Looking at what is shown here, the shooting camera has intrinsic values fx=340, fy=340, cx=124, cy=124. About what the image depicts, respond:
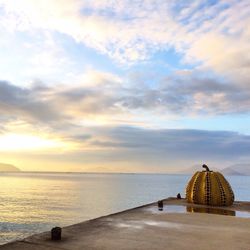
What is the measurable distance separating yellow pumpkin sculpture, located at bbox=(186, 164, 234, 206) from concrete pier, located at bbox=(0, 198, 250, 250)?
920 cm

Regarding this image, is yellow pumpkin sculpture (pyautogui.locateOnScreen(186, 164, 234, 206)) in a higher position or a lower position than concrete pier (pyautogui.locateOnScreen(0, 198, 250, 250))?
higher

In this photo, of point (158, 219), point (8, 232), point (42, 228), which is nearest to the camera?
point (158, 219)

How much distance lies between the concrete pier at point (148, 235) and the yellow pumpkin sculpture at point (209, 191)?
9.20 meters

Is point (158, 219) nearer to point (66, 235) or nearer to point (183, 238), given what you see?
point (183, 238)

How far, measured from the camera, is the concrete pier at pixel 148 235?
12.0 metres

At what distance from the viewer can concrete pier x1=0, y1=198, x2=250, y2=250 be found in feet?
39.2

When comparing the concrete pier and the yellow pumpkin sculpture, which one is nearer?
the concrete pier

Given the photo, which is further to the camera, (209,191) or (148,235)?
(209,191)

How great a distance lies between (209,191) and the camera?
93.4 feet

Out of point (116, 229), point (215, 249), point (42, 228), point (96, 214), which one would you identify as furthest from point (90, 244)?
point (96, 214)

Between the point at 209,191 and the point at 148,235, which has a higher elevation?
the point at 209,191

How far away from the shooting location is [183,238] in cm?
1348

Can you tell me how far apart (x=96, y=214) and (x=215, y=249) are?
57959 mm

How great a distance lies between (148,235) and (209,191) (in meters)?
15.9
